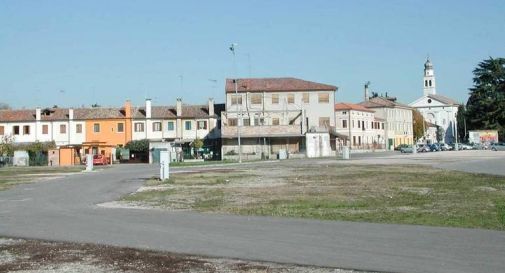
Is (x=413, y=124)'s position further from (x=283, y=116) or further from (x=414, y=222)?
(x=414, y=222)

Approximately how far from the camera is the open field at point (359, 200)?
1698cm

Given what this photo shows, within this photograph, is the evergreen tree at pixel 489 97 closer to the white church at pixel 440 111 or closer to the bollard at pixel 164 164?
the white church at pixel 440 111

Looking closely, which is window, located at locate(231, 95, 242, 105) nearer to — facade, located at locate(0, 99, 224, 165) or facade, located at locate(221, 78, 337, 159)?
facade, located at locate(221, 78, 337, 159)

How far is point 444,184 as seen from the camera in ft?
95.8

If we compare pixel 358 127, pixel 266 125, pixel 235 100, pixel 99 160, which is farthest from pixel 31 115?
pixel 358 127

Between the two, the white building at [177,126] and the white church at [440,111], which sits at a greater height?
the white church at [440,111]

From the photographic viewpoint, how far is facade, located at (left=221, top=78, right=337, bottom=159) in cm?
9162

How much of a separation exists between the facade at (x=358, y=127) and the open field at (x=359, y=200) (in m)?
80.0

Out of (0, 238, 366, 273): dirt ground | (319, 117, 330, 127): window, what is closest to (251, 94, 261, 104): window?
(319, 117, 330, 127): window

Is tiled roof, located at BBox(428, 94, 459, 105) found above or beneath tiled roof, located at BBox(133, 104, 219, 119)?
above

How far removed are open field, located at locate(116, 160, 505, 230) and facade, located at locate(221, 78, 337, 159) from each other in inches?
2291

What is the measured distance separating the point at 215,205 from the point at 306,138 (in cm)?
6851

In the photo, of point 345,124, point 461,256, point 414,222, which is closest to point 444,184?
point 414,222

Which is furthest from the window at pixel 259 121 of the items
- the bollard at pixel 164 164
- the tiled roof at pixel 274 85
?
the bollard at pixel 164 164
